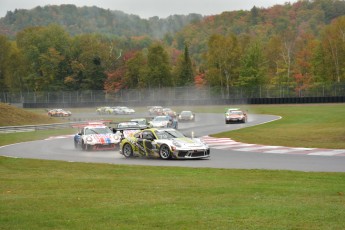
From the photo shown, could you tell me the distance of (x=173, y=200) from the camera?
1055 centimetres

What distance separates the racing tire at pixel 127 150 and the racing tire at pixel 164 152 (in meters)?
1.64

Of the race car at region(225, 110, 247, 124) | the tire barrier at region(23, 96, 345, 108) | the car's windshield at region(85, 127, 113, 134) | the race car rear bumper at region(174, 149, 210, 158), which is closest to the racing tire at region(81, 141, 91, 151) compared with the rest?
the car's windshield at region(85, 127, 113, 134)

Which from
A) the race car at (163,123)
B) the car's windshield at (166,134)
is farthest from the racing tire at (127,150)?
the race car at (163,123)

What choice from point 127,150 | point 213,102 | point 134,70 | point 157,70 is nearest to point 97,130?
point 127,150

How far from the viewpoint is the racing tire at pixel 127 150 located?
23.7 metres

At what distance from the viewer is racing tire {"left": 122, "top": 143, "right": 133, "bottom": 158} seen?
77.8 ft

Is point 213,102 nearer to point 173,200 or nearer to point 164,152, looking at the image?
point 164,152

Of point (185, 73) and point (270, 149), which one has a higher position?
point (185, 73)

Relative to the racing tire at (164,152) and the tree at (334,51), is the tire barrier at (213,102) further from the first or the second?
the racing tire at (164,152)

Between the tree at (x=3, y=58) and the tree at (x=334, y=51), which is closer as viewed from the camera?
the tree at (x=334, y=51)

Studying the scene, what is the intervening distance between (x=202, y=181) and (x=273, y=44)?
104151 mm

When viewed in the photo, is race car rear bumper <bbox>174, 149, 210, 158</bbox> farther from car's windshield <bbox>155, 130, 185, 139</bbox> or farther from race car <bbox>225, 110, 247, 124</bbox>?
race car <bbox>225, 110, 247, 124</bbox>

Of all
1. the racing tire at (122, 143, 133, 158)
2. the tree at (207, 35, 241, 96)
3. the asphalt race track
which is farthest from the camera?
the tree at (207, 35, 241, 96)

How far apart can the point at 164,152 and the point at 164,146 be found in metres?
0.22
